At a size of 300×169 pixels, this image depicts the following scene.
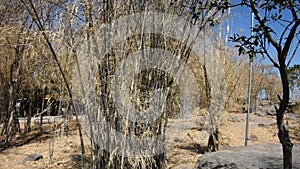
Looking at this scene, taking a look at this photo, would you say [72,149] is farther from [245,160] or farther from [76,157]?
[245,160]

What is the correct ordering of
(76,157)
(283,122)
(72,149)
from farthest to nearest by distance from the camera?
(72,149), (76,157), (283,122)

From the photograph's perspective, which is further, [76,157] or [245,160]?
[76,157]

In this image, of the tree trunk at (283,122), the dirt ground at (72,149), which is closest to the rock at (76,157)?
the dirt ground at (72,149)

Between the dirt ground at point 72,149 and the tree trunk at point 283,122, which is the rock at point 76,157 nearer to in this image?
the dirt ground at point 72,149

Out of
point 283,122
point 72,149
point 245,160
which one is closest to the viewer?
point 283,122

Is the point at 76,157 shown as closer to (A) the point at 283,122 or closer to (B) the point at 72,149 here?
(B) the point at 72,149

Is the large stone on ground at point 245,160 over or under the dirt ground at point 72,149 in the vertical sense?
over

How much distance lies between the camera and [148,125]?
4.72 ft

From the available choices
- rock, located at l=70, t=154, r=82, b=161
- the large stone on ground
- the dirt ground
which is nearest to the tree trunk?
the large stone on ground

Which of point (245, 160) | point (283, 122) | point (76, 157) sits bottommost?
point (76, 157)

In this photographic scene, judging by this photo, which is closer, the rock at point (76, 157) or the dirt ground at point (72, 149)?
the dirt ground at point (72, 149)

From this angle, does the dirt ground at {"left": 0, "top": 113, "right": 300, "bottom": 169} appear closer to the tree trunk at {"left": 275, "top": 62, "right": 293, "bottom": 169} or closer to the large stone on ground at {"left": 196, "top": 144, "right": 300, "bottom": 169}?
the large stone on ground at {"left": 196, "top": 144, "right": 300, "bottom": 169}

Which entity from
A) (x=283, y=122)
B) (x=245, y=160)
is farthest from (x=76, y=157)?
(x=283, y=122)

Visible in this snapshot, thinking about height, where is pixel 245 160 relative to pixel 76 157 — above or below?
above
